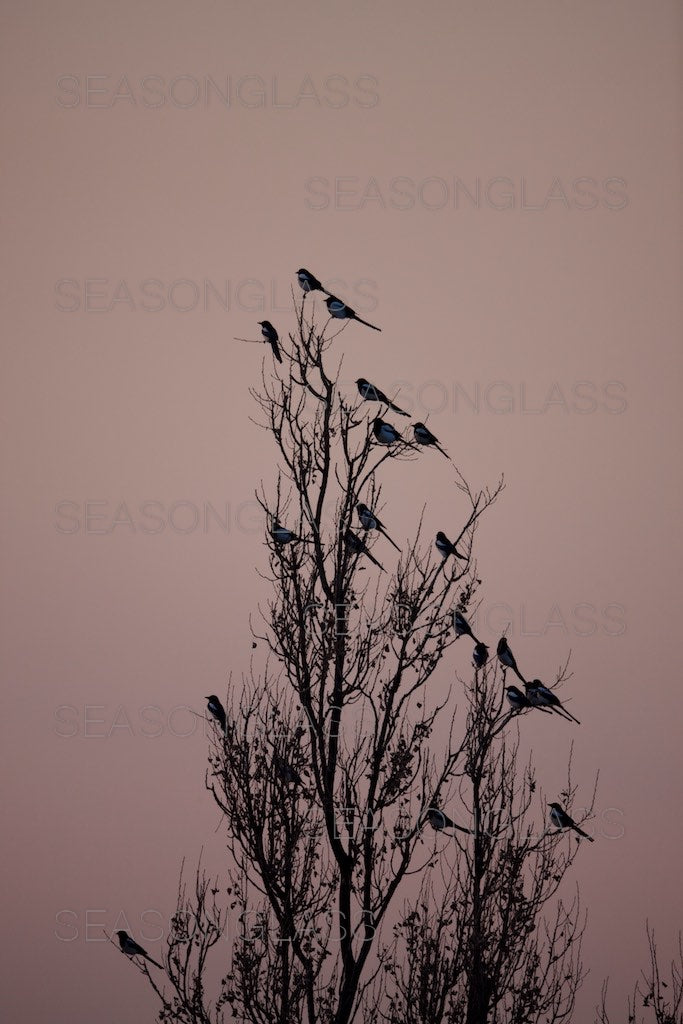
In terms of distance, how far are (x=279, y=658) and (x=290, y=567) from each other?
0.65 m

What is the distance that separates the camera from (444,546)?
7766 mm

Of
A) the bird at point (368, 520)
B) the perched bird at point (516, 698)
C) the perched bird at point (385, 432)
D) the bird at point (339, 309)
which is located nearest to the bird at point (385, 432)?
the perched bird at point (385, 432)

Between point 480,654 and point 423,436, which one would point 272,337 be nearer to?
point 423,436

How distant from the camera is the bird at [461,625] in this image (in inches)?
299

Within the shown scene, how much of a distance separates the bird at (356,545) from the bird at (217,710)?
1.51 metres

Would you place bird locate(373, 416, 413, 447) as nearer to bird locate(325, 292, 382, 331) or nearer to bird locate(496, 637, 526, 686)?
bird locate(325, 292, 382, 331)

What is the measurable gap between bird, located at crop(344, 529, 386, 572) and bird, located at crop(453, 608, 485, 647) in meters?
0.65

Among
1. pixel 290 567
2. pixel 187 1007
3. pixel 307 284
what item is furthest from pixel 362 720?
pixel 307 284

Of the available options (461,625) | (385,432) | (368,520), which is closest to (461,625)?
(461,625)

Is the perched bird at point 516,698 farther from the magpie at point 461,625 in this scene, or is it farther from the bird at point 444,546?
the bird at point 444,546

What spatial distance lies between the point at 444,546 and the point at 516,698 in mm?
1319

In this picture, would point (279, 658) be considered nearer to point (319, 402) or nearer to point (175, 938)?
point (319, 402)

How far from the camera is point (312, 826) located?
7930 mm

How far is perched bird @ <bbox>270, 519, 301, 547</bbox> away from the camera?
7531 millimetres
